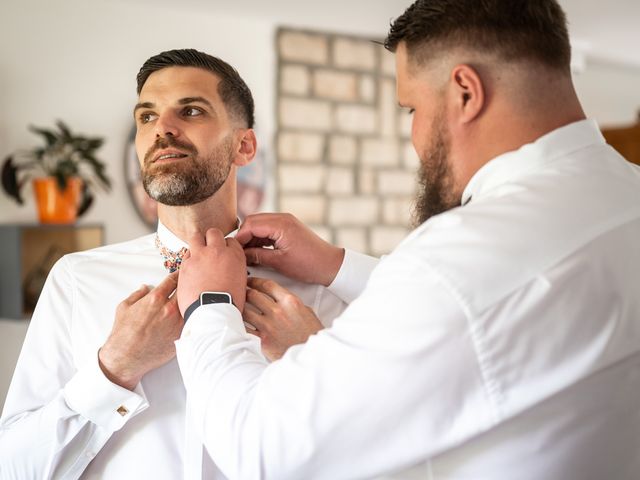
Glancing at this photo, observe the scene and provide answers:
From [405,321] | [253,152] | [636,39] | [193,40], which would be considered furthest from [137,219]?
[636,39]

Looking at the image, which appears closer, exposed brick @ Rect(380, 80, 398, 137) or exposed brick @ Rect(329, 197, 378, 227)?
exposed brick @ Rect(329, 197, 378, 227)

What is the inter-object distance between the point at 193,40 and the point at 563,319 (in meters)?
4.29

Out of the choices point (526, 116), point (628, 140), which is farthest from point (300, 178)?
point (526, 116)

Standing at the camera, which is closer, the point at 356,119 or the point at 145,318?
the point at 145,318

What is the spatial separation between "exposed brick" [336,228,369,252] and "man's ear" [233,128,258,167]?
12.2ft

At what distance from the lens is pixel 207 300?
50.1 inches

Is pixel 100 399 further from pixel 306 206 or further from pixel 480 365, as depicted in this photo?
pixel 306 206

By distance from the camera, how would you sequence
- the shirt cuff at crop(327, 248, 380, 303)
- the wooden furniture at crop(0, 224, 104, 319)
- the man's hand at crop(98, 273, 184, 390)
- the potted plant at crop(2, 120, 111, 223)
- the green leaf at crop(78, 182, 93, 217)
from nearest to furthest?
1. the man's hand at crop(98, 273, 184, 390)
2. the shirt cuff at crop(327, 248, 380, 303)
3. the wooden furniture at crop(0, 224, 104, 319)
4. the potted plant at crop(2, 120, 111, 223)
5. the green leaf at crop(78, 182, 93, 217)

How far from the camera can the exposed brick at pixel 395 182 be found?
225 inches

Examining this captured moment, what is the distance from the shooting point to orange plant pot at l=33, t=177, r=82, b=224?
161 inches

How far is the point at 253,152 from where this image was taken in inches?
71.6

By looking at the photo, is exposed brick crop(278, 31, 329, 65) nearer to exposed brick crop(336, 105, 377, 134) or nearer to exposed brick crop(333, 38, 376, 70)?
exposed brick crop(333, 38, 376, 70)

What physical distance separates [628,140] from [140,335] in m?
5.38

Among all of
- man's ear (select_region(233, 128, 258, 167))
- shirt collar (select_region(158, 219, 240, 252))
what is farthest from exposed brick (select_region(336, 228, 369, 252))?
shirt collar (select_region(158, 219, 240, 252))
